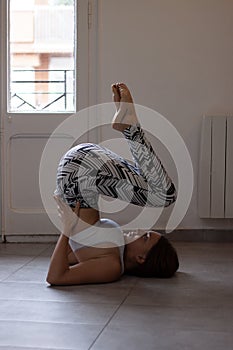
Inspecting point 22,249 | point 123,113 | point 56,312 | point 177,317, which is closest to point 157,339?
point 177,317

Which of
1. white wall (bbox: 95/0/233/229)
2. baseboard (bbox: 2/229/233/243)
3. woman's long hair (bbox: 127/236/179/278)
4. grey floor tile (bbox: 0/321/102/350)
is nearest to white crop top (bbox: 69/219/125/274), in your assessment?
woman's long hair (bbox: 127/236/179/278)

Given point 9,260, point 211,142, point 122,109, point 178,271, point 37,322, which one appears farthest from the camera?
point 211,142

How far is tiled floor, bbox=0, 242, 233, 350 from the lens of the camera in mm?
2502

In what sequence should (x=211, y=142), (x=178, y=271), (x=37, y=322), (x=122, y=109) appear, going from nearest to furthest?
(x=37, y=322), (x=122, y=109), (x=178, y=271), (x=211, y=142)

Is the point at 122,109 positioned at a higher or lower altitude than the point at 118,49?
lower

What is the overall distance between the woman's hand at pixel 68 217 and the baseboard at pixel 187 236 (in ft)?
4.05

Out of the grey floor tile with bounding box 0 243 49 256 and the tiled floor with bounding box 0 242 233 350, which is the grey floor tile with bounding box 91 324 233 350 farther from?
the grey floor tile with bounding box 0 243 49 256

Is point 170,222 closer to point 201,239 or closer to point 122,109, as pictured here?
point 201,239

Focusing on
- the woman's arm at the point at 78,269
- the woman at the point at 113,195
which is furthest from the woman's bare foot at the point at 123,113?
the woman's arm at the point at 78,269

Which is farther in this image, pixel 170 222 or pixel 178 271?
pixel 170 222

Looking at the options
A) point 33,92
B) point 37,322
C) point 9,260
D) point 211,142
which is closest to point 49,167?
point 33,92

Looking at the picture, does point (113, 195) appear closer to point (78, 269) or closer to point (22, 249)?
point (78, 269)

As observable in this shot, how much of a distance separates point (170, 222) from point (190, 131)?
2.11 feet

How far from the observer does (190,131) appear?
4660 millimetres
